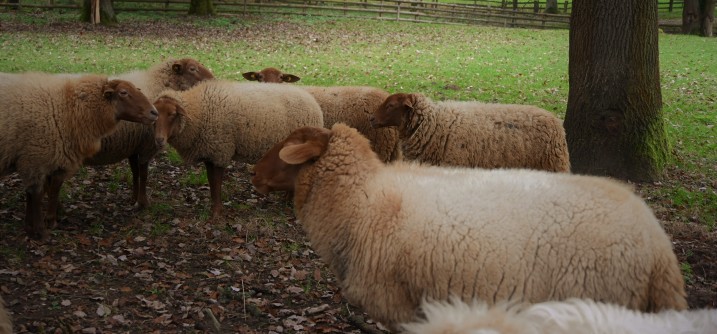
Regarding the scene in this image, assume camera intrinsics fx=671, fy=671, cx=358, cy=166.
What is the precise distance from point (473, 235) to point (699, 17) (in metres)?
37.3

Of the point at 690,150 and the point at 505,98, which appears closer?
the point at 690,150

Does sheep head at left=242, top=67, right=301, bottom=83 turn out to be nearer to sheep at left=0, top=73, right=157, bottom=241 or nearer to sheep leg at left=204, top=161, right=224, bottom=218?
sheep leg at left=204, top=161, right=224, bottom=218

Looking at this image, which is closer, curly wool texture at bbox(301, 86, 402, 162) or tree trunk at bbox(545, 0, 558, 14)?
curly wool texture at bbox(301, 86, 402, 162)

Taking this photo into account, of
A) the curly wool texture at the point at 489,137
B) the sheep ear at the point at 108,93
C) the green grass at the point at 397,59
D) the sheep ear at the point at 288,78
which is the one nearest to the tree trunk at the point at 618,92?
the green grass at the point at 397,59

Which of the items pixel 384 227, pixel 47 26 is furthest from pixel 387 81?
pixel 47 26

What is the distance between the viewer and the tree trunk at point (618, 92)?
31.1ft

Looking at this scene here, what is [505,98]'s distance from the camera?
15430 mm

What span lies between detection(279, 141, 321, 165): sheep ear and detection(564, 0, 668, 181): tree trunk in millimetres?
5909

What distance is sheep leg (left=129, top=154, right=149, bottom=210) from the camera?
8.61 meters

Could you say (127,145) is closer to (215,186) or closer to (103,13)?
(215,186)

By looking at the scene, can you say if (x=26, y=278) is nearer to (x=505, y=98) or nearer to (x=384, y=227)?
(x=384, y=227)

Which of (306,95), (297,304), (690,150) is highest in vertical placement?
(306,95)

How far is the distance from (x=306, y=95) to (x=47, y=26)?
19605 mm

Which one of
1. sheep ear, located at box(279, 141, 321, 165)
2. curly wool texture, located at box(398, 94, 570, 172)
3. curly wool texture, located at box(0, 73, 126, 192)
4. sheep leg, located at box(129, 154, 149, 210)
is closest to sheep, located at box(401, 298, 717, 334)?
sheep ear, located at box(279, 141, 321, 165)
